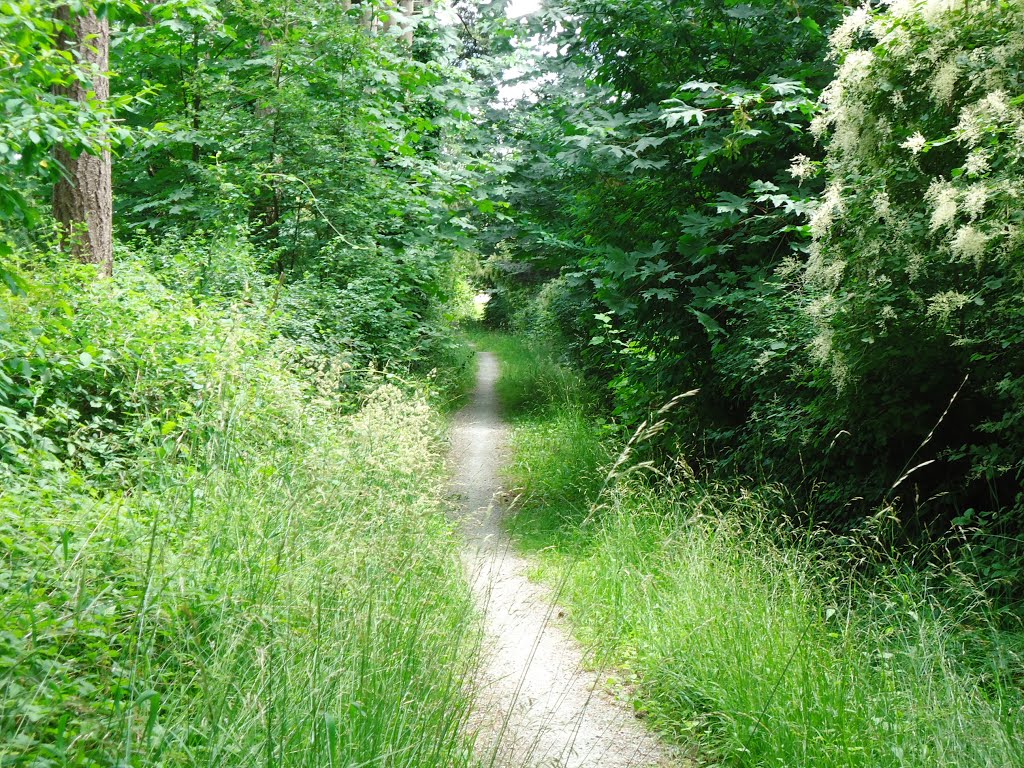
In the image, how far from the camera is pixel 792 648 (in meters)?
3.79

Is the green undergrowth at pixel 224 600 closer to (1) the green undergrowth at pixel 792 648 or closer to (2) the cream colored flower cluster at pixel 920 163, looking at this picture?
(1) the green undergrowth at pixel 792 648

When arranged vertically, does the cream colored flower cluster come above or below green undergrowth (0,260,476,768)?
above

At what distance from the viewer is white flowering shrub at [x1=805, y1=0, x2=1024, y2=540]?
4.43 m

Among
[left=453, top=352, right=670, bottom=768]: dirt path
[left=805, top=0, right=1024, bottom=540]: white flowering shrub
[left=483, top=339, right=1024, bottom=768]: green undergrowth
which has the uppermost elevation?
[left=805, top=0, right=1024, bottom=540]: white flowering shrub

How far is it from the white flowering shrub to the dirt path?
2692 millimetres

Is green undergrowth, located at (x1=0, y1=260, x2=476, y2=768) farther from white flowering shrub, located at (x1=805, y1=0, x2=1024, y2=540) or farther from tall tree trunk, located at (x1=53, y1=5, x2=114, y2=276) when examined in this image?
white flowering shrub, located at (x1=805, y1=0, x2=1024, y2=540)

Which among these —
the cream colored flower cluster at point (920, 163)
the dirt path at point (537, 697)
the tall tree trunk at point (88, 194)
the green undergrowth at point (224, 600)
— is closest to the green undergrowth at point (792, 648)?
the dirt path at point (537, 697)

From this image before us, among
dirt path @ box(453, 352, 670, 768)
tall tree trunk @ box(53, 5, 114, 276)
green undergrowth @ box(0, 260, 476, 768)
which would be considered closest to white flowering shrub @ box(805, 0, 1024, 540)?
dirt path @ box(453, 352, 670, 768)

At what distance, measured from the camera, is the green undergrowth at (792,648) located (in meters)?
3.07

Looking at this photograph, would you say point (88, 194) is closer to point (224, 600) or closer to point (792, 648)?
point (224, 600)

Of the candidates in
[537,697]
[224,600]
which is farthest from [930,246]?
[224,600]

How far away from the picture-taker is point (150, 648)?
223 cm

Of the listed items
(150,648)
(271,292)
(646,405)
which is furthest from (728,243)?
(150,648)

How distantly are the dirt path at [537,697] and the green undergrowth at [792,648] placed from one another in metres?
0.20
